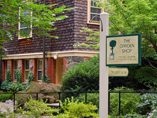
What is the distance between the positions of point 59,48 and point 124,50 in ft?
31.7

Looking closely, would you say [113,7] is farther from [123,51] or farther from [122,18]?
[123,51]

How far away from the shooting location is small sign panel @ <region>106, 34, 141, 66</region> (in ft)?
10.6

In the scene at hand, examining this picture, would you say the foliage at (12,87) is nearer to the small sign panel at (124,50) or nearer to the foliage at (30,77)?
the foliage at (30,77)

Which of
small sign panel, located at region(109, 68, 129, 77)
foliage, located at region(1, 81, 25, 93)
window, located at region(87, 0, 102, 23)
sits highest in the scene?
window, located at region(87, 0, 102, 23)

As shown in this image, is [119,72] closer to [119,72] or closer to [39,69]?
[119,72]

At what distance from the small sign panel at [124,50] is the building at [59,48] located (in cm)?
836

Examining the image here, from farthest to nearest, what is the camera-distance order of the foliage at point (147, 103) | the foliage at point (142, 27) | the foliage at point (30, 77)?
1. the foliage at point (30, 77)
2. the foliage at point (142, 27)
3. the foliage at point (147, 103)

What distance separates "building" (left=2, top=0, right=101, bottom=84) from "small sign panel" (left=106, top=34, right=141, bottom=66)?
836cm

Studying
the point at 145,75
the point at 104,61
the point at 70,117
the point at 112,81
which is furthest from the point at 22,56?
the point at 104,61

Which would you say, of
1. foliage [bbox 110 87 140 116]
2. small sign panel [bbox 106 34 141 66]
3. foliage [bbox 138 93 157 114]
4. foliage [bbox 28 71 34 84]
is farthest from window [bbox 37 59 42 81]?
small sign panel [bbox 106 34 141 66]

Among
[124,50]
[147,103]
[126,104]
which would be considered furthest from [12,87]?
[124,50]

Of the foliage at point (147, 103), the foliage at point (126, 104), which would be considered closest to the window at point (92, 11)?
the foliage at point (126, 104)

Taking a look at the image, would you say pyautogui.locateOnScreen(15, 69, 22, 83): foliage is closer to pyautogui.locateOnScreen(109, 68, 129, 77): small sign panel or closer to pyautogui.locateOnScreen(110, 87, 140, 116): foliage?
pyautogui.locateOnScreen(110, 87, 140, 116): foliage

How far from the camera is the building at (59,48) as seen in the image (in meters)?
12.1
